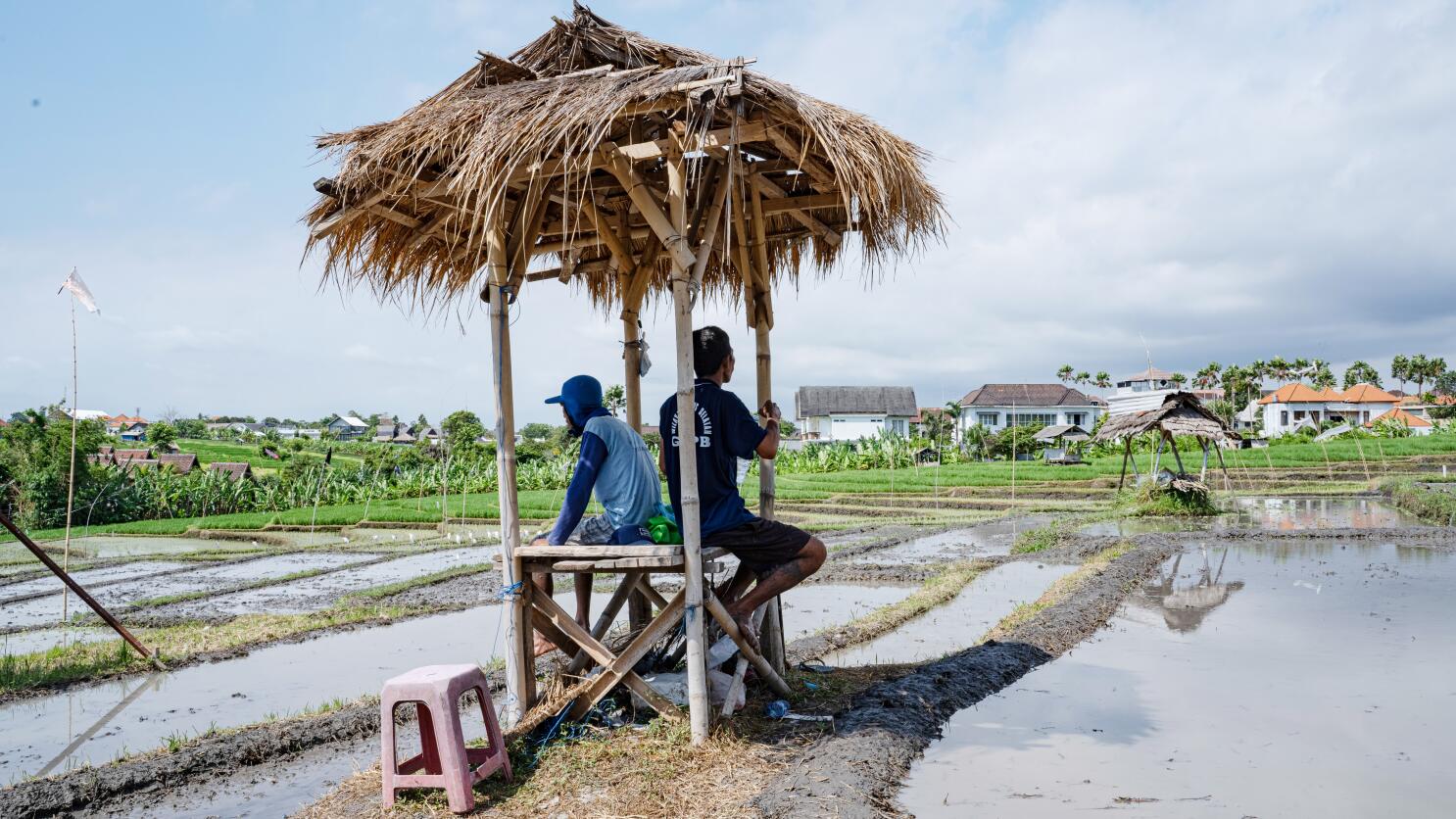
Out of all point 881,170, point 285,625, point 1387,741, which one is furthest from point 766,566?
point 285,625

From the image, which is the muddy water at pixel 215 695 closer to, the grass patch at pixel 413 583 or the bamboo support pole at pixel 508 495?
the grass patch at pixel 413 583

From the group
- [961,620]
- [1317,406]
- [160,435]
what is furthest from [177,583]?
[1317,406]

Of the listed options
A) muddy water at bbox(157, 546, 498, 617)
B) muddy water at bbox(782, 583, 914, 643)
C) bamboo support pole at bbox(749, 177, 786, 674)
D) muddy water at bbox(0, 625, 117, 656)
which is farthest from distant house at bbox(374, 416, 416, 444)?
bamboo support pole at bbox(749, 177, 786, 674)

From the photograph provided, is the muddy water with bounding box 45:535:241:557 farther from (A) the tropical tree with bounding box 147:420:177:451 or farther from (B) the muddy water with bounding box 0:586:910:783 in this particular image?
(A) the tropical tree with bounding box 147:420:177:451

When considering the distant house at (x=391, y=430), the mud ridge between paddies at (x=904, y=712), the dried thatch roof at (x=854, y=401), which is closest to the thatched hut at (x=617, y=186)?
the mud ridge between paddies at (x=904, y=712)

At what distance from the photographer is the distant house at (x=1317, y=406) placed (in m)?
55.1

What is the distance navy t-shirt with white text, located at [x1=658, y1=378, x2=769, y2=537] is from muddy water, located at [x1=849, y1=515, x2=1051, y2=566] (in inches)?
319

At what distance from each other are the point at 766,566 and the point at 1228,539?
11.4 m

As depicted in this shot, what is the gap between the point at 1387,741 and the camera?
4.49 m

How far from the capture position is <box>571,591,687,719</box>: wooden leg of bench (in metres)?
4.20

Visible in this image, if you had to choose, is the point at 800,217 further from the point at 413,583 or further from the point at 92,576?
the point at 92,576

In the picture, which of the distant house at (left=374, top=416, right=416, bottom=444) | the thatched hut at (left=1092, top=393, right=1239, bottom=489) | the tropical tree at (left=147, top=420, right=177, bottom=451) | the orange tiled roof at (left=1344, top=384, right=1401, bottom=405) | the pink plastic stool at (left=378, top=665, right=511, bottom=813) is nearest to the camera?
the pink plastic stool at (left=378, top=665, right=511, bottom=813)

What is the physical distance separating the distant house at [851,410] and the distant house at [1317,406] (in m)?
20.8

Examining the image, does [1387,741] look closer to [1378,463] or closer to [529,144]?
[529,144]
